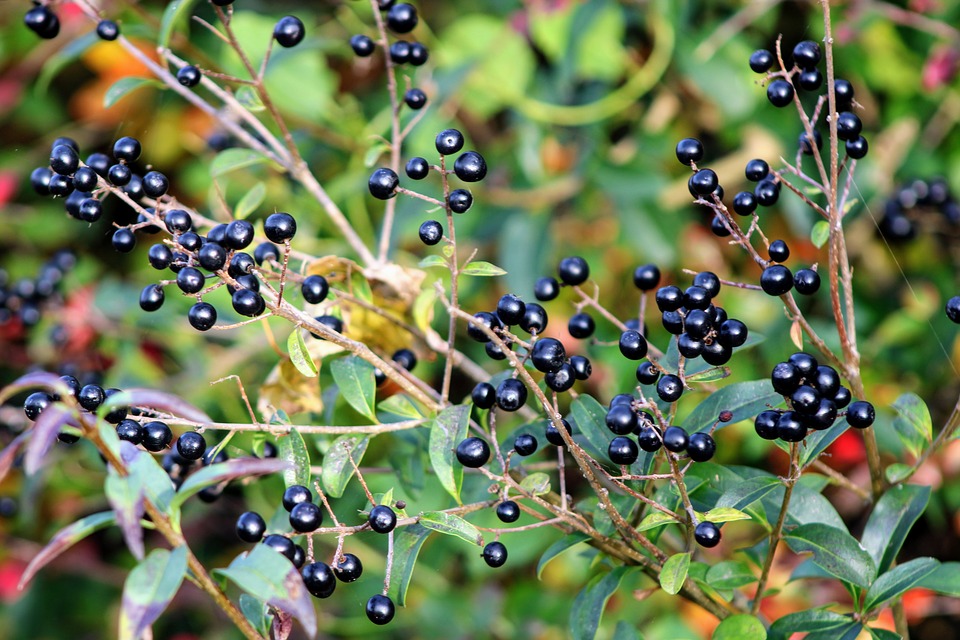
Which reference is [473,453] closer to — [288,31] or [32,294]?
[288,31]

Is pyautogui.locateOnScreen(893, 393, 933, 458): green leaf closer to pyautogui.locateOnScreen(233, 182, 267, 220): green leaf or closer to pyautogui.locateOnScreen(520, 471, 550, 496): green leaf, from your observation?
pyautogui.locateOnScreen(520, 471, 550, 496): green leaf

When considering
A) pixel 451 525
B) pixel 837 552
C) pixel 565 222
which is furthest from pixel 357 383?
pixel 565 222

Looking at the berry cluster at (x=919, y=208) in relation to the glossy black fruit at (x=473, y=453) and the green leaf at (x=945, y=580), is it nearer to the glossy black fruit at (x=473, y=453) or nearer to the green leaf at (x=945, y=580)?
the green leaf at (x=945, y=580)

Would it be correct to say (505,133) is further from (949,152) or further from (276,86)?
(949,152)

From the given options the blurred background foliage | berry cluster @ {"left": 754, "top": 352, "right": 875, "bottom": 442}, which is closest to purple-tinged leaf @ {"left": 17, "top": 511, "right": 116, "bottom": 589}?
berry cluster @ {"left": 754, "top": 352, "right": 875, "bottom": 442}

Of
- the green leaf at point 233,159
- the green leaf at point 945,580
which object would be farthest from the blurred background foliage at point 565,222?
the green leaf at point 945,580

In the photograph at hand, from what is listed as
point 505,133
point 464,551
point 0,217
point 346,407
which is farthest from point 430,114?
point 0,217
